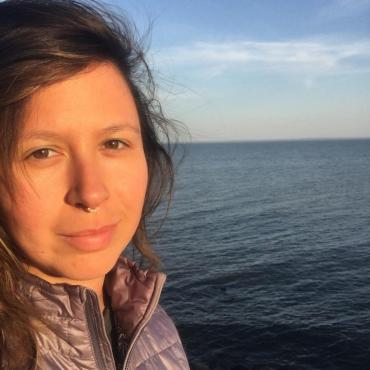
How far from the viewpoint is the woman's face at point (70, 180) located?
1.95 m

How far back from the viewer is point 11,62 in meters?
2.00

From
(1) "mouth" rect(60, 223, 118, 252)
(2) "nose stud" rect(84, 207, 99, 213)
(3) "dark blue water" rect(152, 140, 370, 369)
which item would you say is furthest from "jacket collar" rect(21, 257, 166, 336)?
(3) "dark blue water" rect(152, 140, 370, 369)

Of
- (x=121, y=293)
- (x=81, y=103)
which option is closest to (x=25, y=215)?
(x=81, y=103)

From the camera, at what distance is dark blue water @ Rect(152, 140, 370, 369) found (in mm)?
20953

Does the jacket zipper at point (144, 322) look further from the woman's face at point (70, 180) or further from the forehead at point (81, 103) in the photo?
the forehead at point (81, 103)

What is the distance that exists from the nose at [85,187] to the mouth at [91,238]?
0.15 m

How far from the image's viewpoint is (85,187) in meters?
1.98

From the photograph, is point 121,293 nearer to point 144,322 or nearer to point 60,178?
point 144,322

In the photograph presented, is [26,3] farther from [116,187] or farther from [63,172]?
[116,187]

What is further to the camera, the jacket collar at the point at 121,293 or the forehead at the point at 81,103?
the jacket collar at the point at 121,293

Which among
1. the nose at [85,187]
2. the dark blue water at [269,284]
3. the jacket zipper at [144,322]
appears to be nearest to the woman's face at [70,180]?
the nose at [85,187]

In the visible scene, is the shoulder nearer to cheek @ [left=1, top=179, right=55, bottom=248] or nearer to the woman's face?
the woman's face

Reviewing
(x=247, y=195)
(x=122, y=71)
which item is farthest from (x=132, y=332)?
(x=247, y=195)

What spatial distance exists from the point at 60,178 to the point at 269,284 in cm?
2853
